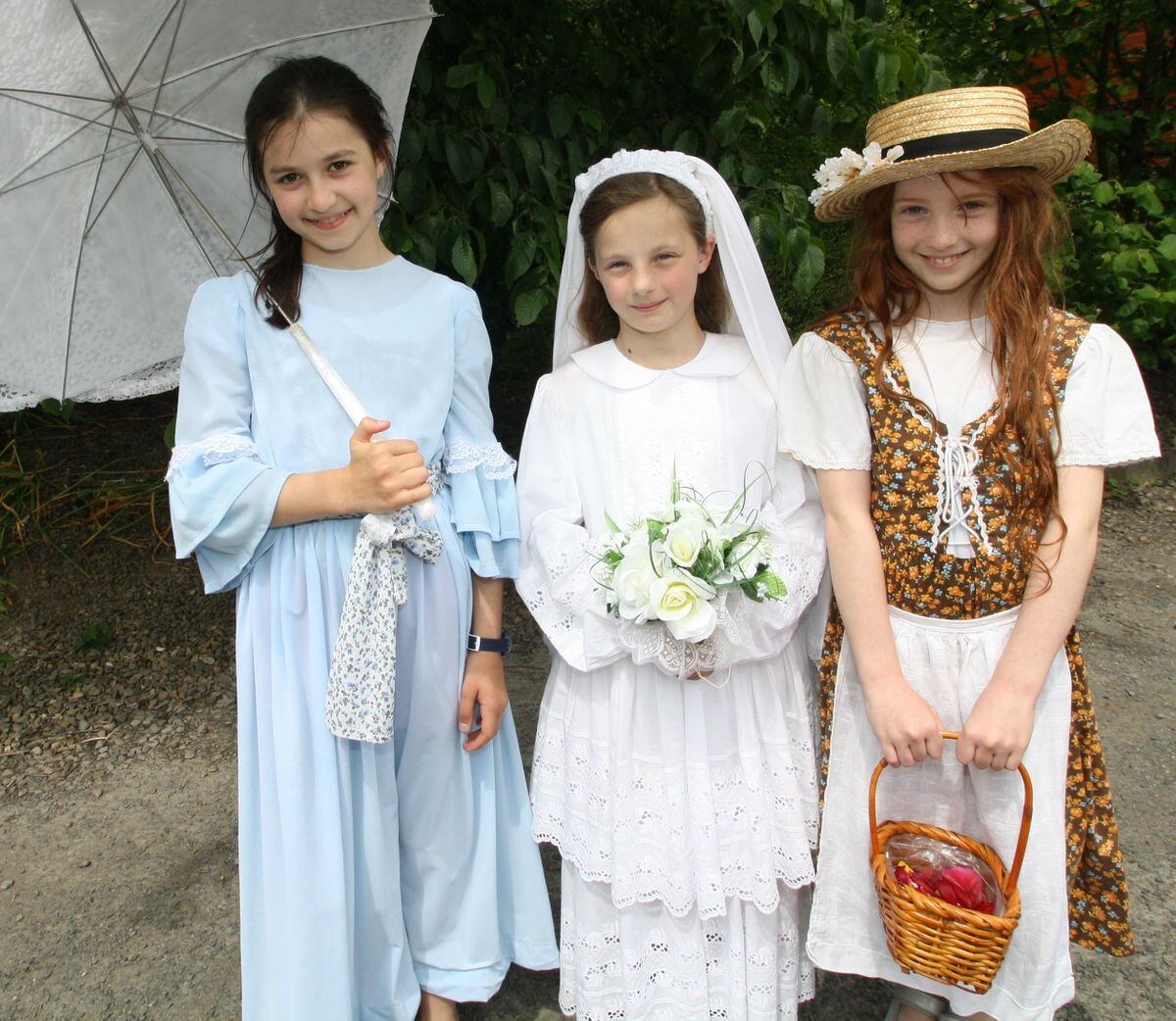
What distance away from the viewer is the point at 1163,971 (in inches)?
102

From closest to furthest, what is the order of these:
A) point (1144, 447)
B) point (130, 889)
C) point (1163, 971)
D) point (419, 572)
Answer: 1. point (1144, 447)
2. point (419, 572)
3. point (1163, 971)
4. point (130, 889)

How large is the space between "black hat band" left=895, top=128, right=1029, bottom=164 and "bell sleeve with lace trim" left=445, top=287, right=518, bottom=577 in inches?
38.7

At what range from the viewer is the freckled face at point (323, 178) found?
2004 mm

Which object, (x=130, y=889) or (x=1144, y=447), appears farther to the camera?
(x=130, y=889)

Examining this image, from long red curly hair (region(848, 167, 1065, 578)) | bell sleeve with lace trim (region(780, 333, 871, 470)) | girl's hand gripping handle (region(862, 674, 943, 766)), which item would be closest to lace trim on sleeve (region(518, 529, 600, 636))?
bell sleeve with lace trim (region(780, 333, 871, 470))

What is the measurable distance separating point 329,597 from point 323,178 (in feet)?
2.85

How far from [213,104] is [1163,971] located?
3156 mm

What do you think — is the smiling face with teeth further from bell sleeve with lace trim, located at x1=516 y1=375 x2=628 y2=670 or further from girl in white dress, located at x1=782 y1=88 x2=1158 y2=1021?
bell sleeve with lace trim, located at x1=516 y1=375 x2=628 y2=670

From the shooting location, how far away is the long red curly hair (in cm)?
196

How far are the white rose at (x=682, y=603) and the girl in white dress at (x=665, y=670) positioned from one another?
0.19 m

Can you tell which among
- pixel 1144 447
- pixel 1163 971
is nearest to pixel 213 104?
pixel 1144 447

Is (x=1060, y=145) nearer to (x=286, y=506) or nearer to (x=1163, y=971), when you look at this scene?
(x=286, y=506)

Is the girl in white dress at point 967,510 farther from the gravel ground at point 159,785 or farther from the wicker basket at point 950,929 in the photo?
the gravel ground at point 159,785

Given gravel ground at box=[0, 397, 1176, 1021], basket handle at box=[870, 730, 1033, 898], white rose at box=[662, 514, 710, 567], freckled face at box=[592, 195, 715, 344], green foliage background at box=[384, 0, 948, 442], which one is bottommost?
gravel ground at box=[0, 397, 1176, 1021]
